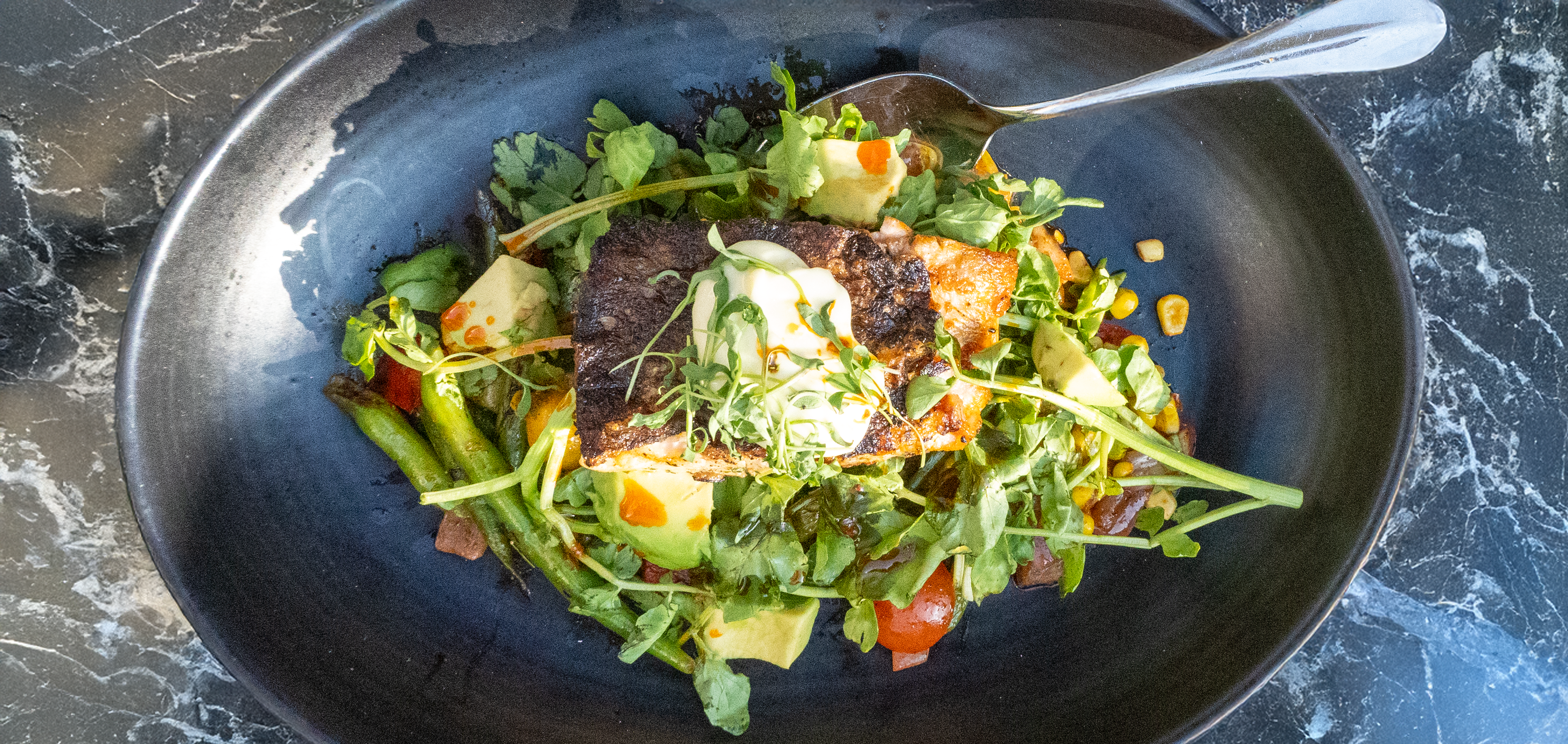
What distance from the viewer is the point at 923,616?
115 inches

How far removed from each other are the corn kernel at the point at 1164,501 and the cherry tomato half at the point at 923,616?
89 centimetres

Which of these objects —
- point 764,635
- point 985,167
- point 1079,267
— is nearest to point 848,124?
point 985,167

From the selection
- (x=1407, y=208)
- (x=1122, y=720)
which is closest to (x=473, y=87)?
(x=1122, y=720)

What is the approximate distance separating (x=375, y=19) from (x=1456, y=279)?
4.45 meters

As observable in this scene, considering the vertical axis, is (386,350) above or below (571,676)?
above

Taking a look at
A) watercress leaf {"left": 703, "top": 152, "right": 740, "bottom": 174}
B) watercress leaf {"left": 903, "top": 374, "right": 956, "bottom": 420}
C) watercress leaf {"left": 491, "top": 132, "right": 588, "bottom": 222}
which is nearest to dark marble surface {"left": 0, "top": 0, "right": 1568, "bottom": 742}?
watercress leaf {"left": 491, "top": 132, "right": 588, "bottom": 222}

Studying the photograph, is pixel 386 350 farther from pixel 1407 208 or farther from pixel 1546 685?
pixel 1546 685

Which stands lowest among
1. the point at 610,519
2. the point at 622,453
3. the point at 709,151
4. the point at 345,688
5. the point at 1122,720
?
the point at 1122,720

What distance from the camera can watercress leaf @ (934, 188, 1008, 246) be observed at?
255 centimetres

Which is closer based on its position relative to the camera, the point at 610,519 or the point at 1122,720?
the point at 610,519

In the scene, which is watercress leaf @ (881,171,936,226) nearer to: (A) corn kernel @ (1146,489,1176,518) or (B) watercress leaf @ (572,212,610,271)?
(B) watercress leaf @ (572,212,610,271)

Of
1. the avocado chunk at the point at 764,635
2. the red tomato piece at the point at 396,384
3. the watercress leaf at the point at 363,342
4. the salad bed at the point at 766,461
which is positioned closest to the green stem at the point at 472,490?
the salad bed at the point at 766,461

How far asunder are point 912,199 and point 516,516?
1.79 metres

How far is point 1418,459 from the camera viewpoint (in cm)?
338
